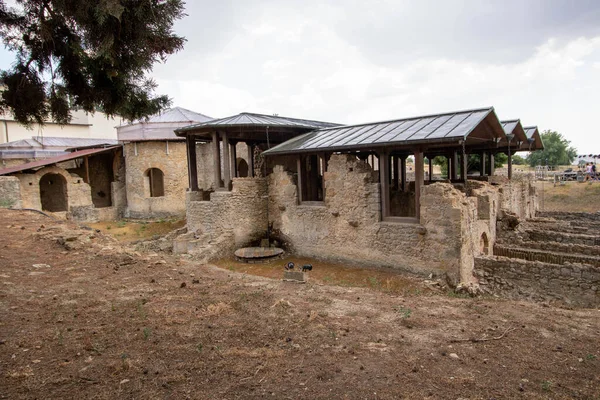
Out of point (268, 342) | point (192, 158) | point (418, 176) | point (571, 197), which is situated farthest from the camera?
point (571, 197)

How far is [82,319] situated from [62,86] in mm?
3348

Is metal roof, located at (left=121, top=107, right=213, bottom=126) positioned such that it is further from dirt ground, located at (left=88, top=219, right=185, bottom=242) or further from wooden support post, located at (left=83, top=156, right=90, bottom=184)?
dirt ground, located at (left=88, top=219, right=185, bottom=242)

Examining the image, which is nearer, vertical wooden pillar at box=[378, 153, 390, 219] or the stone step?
the stone step

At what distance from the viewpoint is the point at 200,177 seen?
23.8 m

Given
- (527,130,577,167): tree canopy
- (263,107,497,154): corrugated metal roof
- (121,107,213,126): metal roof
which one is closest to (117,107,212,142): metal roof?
(121,107,213,126): metal roof

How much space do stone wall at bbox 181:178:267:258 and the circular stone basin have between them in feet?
1.97

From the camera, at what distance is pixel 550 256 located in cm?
976

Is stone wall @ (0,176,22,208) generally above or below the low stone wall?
above

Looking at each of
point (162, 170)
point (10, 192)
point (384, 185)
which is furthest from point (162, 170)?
point (384, 185)

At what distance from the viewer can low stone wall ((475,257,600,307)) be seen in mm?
8312

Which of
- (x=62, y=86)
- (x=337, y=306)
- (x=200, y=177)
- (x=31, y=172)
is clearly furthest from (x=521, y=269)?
(x=31, y=172)

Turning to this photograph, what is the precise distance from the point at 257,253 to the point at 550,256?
8452mm

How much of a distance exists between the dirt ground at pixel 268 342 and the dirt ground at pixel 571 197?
2462cm

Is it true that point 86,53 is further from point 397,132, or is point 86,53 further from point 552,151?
point 552,151
